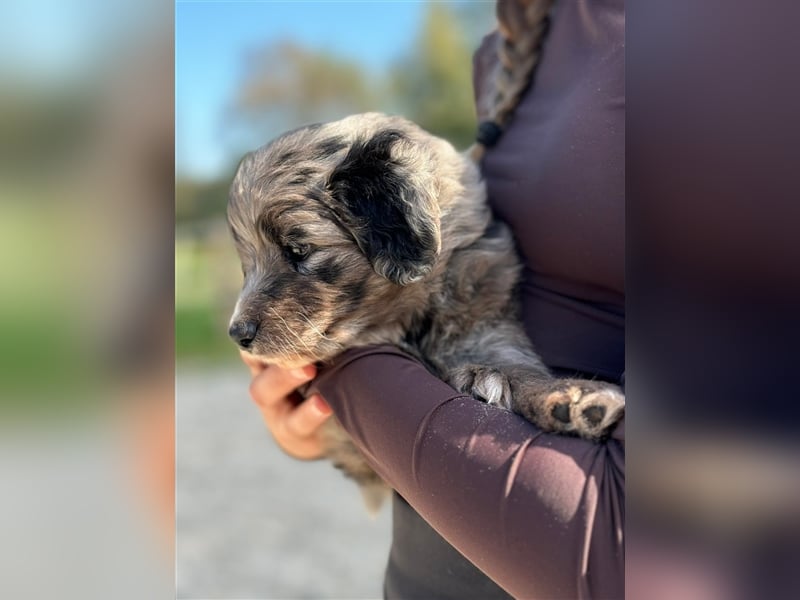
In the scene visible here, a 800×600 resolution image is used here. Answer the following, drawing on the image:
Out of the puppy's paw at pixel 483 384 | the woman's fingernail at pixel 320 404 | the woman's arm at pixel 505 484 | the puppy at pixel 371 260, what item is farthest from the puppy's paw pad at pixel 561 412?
the woman's fingernail at pixel 320 404

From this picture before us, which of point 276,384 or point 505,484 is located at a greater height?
point 505,484

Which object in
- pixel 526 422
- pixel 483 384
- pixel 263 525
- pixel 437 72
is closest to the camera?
pixel 526 422

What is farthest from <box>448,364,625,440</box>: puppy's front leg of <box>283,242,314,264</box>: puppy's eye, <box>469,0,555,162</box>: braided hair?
<box>469,0,555,162</box>: braided hair

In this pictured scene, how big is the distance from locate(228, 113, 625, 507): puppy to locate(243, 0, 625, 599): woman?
0.11 metres

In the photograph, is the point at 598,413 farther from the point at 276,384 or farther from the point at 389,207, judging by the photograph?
the point at 276,384

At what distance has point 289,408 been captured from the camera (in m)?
2.56

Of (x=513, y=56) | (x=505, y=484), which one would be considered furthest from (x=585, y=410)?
(x=513, y=56)

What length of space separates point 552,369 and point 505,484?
860mm

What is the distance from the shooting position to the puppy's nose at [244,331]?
2.38 m
